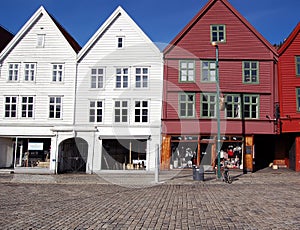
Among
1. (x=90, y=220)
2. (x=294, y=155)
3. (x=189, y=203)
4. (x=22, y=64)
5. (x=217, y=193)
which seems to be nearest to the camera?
(x=90, y=220)

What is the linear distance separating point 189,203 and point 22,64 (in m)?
21.6

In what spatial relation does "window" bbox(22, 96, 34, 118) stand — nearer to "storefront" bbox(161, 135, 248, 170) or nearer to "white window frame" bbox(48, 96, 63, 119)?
"white window frame" bbox(48, 96, 63, 119)

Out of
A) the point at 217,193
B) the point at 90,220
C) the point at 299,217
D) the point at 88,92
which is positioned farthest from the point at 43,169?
the point at 299,217

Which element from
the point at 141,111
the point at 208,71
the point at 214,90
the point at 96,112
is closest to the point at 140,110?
the point at 141,111

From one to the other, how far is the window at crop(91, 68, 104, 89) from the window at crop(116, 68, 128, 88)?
131 cm

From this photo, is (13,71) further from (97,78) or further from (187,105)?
(187,105)

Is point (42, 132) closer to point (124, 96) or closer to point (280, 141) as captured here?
point (124, 96)

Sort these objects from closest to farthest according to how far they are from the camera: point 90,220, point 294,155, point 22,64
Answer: point 90,220
point 294,155
point 22,64

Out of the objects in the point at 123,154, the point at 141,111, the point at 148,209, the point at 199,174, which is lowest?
the point at 148,209

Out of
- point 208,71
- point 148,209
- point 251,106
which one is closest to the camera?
point 148,209

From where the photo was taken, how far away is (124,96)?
Result: 27.8 metres

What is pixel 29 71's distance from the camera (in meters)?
28.9

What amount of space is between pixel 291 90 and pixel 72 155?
59.8ft

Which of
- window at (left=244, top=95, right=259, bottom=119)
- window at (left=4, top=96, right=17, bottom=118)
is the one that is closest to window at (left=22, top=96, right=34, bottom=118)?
window at (left=4, top=96, right=17, bottom=118)
